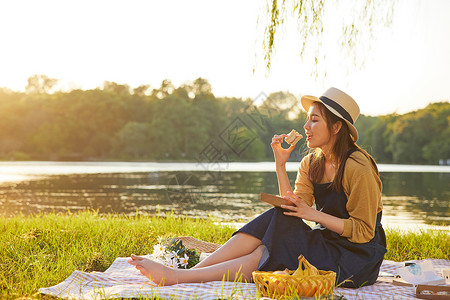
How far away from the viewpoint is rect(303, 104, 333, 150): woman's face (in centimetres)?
312

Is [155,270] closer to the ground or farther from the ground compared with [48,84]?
closer to the ground

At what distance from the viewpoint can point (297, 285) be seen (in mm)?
2635

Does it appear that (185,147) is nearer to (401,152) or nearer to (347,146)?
(401,152)

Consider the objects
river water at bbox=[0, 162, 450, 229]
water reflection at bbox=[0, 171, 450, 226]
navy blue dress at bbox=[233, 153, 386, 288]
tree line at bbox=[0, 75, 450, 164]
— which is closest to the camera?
navy blue dress at bbox=[233, 153, 386, 288]

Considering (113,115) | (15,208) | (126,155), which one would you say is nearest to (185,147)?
(126,155)

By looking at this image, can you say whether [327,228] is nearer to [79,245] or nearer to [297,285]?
[297,285]

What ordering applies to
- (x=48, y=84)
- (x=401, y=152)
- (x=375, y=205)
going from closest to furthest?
(x=375, y=205) < (x=401, y=152) < (x=48, y=84)

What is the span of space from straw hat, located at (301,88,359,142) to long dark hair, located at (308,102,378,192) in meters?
0.04

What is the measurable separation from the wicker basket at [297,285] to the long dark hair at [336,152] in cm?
64

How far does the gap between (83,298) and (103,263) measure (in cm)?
133

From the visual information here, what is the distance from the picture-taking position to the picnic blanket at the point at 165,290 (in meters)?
2.71

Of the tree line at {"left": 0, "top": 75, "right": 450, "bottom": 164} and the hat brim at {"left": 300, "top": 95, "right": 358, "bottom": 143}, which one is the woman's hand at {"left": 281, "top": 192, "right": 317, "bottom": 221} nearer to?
the hat brim at {"left": 300, "top": 95, "right": 358, "bottom": 143}

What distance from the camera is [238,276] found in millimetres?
3033

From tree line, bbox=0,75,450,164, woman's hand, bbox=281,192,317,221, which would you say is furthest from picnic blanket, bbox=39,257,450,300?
tree line, bbox=0,75,450,164
